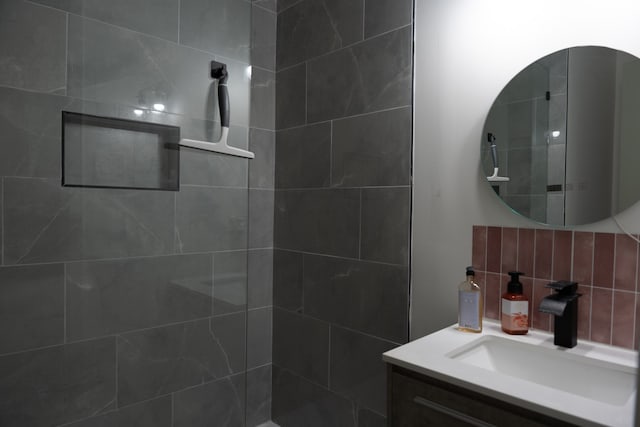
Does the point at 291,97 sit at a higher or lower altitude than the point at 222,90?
higher

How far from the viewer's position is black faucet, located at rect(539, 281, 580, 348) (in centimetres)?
111

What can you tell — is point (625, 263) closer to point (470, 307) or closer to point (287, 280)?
point (470, 307)

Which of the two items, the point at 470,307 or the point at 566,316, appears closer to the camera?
the point at 566,316

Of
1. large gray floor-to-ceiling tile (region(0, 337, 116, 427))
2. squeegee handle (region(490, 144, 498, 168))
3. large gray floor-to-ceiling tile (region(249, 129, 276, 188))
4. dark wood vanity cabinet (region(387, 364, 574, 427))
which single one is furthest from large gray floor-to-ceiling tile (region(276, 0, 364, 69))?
large gray floor-to-ceiling tile (region(0, 337, 116, 427))

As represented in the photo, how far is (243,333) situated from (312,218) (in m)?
0.75

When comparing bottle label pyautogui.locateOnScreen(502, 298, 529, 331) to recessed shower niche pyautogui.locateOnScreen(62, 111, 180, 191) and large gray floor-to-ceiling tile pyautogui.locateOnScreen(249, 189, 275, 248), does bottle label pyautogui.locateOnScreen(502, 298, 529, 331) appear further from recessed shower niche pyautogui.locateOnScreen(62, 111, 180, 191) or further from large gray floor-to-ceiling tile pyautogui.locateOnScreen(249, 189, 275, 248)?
large gray floor-to-ceiling tile pyautogui.locateOnScreen(249, 189, 275, 248)

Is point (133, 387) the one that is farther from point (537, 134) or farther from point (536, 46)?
point (536, 46)

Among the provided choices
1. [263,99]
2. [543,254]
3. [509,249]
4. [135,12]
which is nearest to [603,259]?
[543,254]

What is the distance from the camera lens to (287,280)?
2152 millimetres

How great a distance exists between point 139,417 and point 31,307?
0.44 metres

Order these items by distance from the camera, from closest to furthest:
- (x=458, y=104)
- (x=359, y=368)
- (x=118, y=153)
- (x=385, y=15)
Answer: (x=118, y=153) → (x=458, y=104) → (x=385, y=15) → (x=359, y=368)

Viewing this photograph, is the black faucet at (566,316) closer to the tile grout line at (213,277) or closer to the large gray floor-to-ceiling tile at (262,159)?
the tile grout line at (213,277)

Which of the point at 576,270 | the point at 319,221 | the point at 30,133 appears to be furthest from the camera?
the point at 319,221

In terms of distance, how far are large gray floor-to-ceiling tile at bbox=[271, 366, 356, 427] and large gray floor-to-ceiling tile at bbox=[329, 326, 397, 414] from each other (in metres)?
0.08
